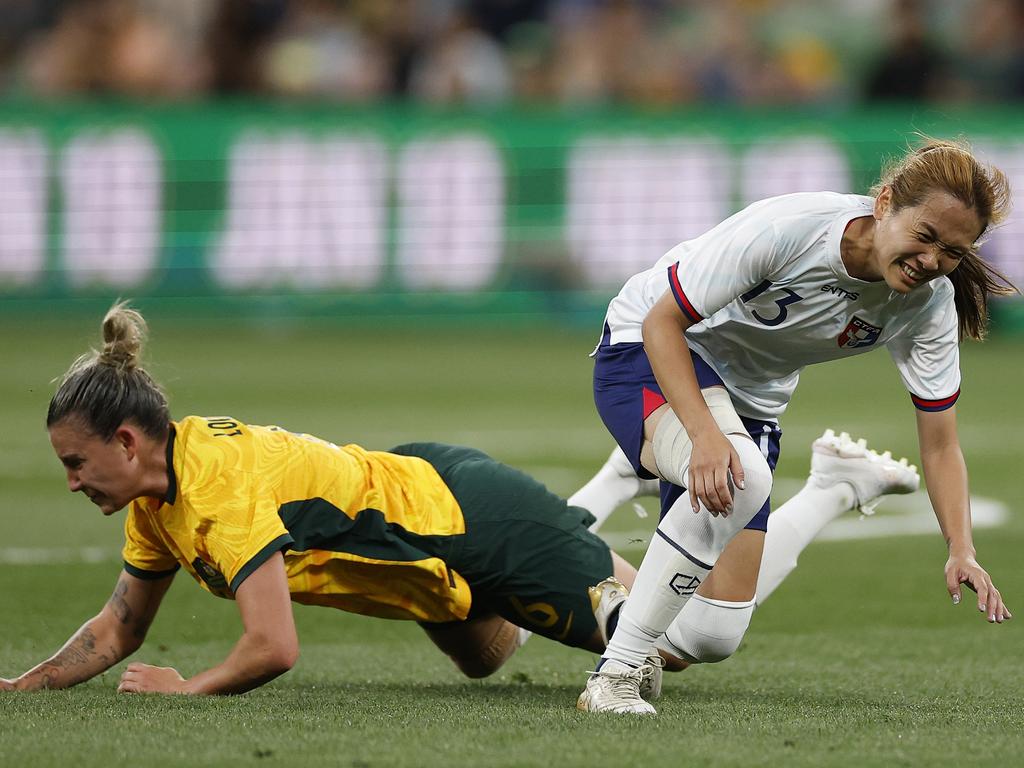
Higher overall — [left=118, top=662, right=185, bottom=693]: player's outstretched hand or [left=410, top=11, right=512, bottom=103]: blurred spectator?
[left=410, top=11, right=512, bottom=103]: blurred spectator

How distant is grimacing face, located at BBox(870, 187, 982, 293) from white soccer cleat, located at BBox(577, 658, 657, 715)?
1149mm

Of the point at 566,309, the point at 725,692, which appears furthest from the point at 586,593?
the point at 566,309

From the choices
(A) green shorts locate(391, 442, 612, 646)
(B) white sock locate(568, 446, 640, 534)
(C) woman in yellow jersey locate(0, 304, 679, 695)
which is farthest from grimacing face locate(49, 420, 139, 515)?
(B) white sock locate(568, 446, 640, 534)

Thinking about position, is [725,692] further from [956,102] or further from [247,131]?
[956,102]

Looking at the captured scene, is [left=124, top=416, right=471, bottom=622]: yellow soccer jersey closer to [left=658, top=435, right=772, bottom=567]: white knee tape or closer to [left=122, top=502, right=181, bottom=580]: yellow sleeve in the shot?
[left=122, top=502, right=181, bottom=580]: yellow sleeve

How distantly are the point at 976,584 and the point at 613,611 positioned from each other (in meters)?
0.95

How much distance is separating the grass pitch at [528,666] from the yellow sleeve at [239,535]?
34cm

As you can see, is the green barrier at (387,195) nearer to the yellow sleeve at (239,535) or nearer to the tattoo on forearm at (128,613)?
the tattoo on forearm at (128,613)

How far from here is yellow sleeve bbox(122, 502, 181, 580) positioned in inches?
172

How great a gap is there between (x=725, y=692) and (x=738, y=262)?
1209 mm

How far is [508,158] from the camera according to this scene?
50.9 feet

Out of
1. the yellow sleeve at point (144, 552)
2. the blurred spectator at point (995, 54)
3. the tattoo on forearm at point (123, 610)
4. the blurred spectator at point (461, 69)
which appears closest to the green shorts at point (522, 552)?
the yellow sleeve at point (144, 552)

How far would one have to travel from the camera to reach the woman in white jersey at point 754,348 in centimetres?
409

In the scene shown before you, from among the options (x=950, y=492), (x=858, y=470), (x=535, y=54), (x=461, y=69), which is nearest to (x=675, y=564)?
(x=950, y=492)
